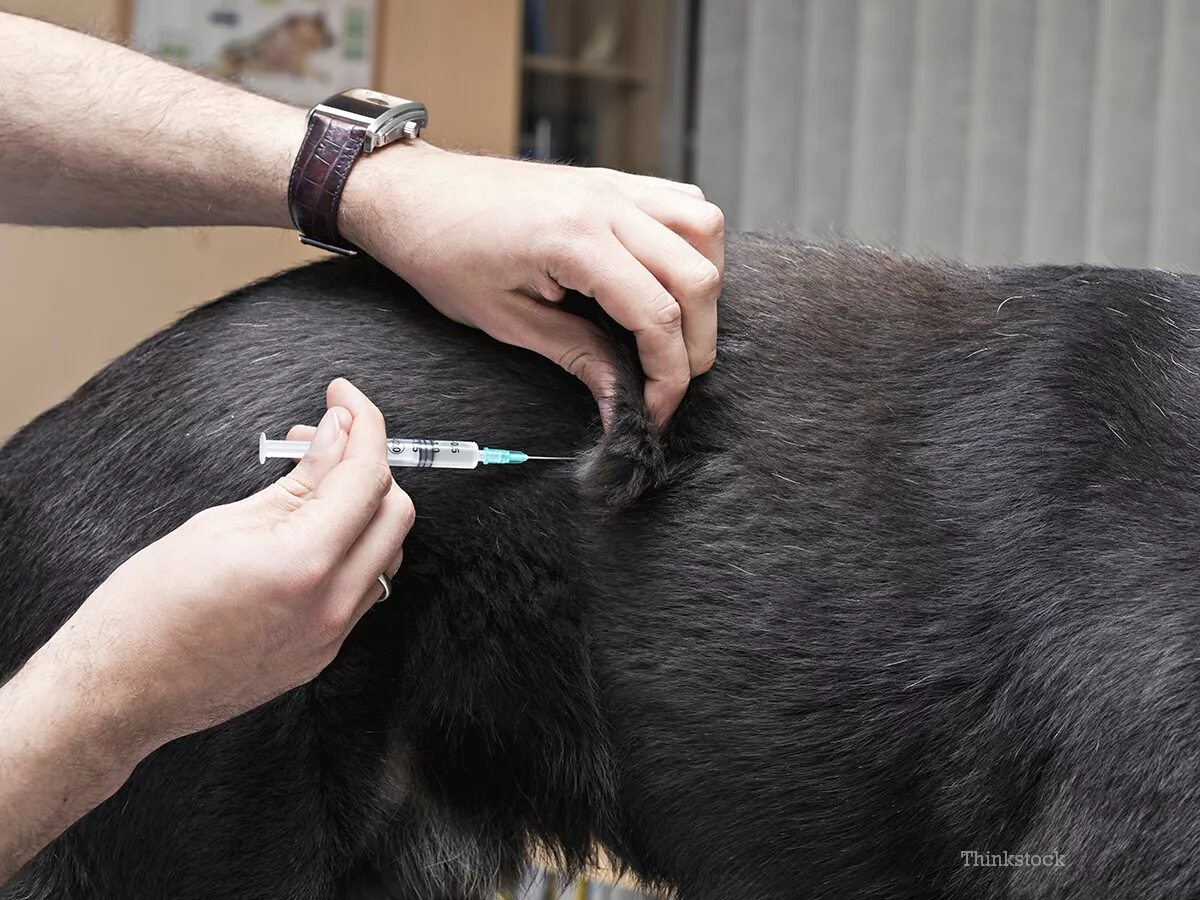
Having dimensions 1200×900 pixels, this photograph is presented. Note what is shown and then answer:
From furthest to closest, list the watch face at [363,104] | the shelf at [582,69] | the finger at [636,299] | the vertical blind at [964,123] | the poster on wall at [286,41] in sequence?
1. the shelf at [582,69]
2. the poster on wall at [286,41]
3. the vertical blind at [964,123]
4. the watch face at [363,104]
5. the finger at [636,299]

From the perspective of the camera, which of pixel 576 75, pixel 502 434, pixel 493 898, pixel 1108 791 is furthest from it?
pixel 576 75

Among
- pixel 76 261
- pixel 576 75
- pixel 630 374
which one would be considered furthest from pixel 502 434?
pixel 576 75

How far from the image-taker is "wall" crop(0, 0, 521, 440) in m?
2.60

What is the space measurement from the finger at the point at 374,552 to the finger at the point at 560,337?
0.41 feet

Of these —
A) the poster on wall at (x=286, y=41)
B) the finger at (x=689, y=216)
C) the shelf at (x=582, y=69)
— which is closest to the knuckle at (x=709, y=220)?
the finger at (x=689, y=216)

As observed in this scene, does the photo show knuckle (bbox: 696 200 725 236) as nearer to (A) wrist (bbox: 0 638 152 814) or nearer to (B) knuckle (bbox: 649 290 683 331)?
(B) knuckle (bbox: 649 290 683 331)

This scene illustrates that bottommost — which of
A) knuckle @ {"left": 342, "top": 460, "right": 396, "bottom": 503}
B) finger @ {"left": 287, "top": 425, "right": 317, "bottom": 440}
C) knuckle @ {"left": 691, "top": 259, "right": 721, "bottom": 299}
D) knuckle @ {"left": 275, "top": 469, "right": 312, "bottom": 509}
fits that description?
knuckle @ {"left": 275, "top": 469, "right": 312, "bottom": 509}

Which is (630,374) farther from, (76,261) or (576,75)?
(576,75)

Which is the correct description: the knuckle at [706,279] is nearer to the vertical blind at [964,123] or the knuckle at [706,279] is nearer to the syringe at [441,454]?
the syringe at [441,454]

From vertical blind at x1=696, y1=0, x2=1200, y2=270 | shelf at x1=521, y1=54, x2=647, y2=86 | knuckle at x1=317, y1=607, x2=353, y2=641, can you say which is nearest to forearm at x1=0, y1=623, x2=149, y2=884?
knuckle at x1=317, y1=607, x2=353, y2=641

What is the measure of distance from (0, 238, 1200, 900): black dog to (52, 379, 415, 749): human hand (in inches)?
3.1

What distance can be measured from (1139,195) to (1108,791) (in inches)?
77.2

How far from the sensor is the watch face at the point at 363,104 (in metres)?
0.82

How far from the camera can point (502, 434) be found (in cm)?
74
